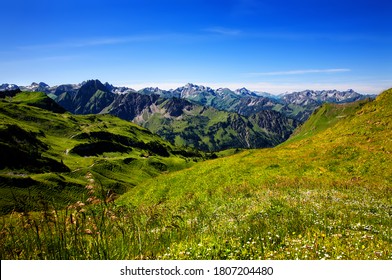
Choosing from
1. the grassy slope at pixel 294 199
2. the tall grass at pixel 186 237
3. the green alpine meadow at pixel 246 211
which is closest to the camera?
the tall grass at pixel 186 237

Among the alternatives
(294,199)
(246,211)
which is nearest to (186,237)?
(246,211)

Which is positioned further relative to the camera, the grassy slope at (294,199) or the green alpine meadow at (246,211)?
the grassy slope at (294,199)

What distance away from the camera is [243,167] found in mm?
40438

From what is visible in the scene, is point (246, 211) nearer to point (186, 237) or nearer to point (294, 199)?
point (294, 199)

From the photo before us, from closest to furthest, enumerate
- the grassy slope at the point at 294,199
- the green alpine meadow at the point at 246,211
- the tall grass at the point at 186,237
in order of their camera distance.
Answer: the tall grass at the point at 186,237 → the green alpine meadow at the point at 246,211 → the grassy slope at the point at 294,199

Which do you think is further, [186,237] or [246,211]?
[246,211]

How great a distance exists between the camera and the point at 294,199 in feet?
58.3

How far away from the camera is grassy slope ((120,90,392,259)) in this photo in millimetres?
8508

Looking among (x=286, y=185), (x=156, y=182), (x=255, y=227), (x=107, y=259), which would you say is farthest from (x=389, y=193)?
(x=156, y=182)

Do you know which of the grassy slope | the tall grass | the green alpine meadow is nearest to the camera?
the tall grass

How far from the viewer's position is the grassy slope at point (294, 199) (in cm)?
851
